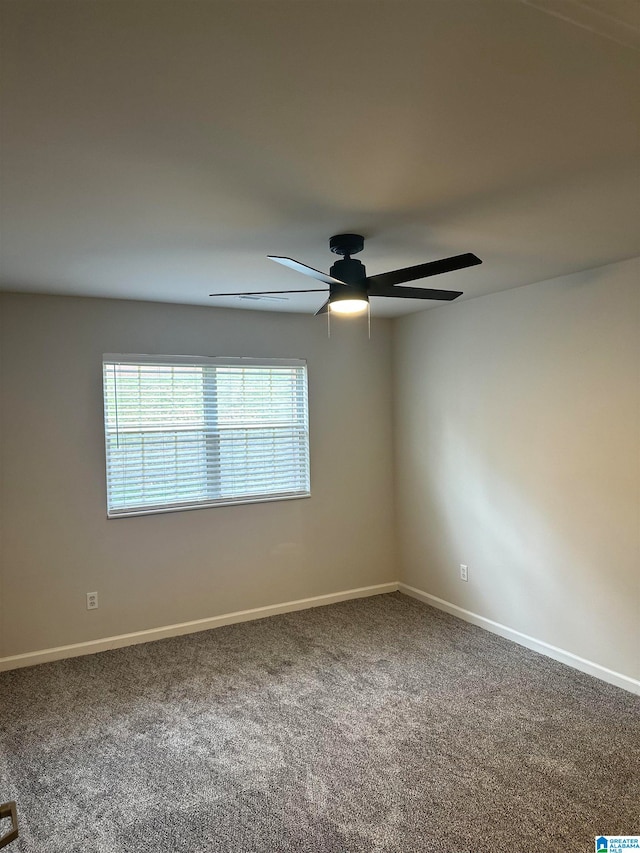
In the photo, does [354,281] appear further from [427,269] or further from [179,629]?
[179,629]

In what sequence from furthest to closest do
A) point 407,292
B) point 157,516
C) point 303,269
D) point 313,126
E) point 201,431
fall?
point 201,431 < point 157,516 < point 407,292 < point 303,269 < point 313,126

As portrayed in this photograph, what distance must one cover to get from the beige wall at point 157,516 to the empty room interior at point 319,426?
0.02 meters

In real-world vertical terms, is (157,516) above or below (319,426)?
below

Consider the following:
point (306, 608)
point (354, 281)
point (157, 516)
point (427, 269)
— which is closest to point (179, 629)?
point (157, 516)

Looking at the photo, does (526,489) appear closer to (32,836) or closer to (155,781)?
(155,781)

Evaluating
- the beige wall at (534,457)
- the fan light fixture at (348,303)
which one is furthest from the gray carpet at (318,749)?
the fan light fixture at (348,303)

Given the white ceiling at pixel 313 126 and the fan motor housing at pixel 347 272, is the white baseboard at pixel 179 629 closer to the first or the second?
the white ceiling at pixel 313 126

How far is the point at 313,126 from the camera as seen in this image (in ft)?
5.37

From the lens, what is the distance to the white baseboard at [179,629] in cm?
379

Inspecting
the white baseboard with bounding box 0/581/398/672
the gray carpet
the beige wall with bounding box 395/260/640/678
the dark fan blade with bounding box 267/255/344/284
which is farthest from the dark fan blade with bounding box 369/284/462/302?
the white baseboard with bounding box 0/581/398/672

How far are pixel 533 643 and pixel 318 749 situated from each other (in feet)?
6.04

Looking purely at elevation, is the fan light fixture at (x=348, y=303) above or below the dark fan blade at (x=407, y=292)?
below

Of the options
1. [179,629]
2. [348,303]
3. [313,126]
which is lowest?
[179,629]

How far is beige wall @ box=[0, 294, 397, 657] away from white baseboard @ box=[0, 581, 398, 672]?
5 centimetres
